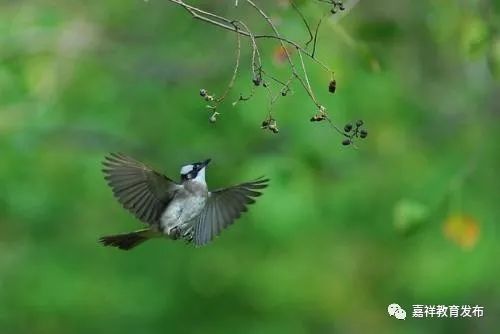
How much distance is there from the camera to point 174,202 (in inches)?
114

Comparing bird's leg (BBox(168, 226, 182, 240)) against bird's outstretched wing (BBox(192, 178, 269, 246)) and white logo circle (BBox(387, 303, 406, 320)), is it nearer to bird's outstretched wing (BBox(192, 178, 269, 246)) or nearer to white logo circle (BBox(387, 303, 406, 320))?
bird's outstretched wing (BBox(192, 178, 269, 246))

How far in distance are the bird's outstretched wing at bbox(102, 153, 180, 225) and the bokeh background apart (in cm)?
208

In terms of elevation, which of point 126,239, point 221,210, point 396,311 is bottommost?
point 126,239

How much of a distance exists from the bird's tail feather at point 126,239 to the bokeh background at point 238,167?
2.03 metres

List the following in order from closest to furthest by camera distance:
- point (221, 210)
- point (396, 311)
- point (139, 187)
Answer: point (139, 187)
point (221, 210)
point (396, 311)

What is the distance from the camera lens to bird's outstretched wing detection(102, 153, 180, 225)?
279 centimetres

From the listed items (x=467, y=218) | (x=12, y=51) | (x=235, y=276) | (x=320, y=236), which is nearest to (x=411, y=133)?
(x=320, y=236)

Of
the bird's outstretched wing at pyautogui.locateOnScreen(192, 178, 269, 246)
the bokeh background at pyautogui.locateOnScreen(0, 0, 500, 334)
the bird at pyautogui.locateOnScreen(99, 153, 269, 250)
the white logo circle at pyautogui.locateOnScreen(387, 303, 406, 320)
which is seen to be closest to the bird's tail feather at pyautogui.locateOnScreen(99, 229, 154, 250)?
the bird at pyautogui.locateOnScreen(99, 153, 269, 250)

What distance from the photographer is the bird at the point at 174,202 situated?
9.25 ft

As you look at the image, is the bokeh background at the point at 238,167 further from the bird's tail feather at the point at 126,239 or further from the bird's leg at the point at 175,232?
the bird's leg at the point at 175,232

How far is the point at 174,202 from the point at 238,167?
2.62 m

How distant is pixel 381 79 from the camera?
19.1 ft

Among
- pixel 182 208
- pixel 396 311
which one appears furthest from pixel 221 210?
pixel 396 311

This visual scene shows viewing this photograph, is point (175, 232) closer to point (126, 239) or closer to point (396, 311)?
point (126, 239)
